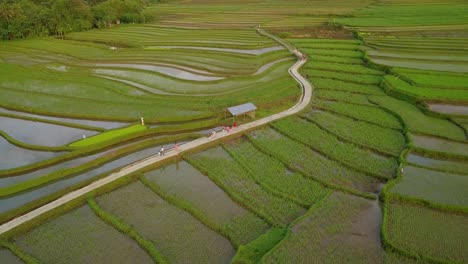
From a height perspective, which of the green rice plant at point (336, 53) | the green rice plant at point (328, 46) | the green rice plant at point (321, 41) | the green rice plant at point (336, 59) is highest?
the green rice plant at point (321, 41)

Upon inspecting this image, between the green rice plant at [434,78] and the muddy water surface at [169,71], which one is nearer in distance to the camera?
the green rice plant at [434,78]

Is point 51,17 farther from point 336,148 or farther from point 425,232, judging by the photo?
point 425,232

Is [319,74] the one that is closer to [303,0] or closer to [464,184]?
[464,184]

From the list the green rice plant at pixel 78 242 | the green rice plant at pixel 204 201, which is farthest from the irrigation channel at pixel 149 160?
the green rice plant at pixel 204 201

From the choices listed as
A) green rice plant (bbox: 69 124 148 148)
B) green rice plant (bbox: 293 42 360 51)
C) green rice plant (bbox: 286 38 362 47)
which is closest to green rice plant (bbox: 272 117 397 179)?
green rice plant (bbox: 69 124 148 148)

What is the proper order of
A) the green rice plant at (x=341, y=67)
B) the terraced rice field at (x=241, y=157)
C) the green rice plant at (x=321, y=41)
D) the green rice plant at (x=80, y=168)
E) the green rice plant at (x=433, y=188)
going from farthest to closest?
1. the green rice plant at (x=321, y=41)
2. the green rice plant at (x=341, y=67)
3. the green rice plant at (x=80, y=168)
4. the green rice plant at (x=433, y=188)
5. the terraced rice field at (x=241, y=157)

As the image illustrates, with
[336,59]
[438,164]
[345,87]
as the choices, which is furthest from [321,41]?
[438,164]

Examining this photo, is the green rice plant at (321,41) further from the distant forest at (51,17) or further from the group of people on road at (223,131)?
the distant forest at (51,17)
